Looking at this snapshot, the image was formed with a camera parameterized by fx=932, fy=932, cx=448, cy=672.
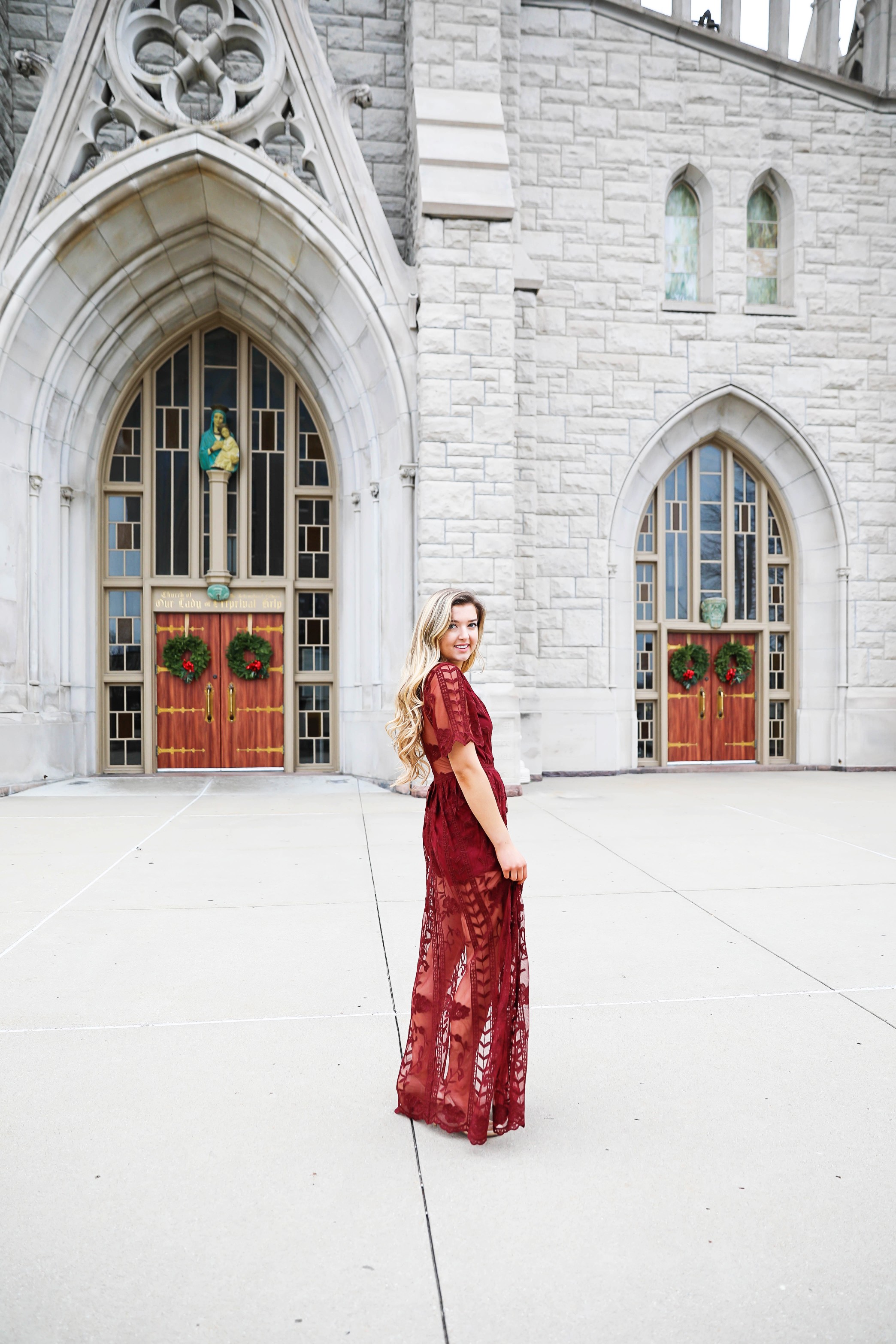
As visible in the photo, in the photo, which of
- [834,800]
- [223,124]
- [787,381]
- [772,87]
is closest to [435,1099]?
[834,800]

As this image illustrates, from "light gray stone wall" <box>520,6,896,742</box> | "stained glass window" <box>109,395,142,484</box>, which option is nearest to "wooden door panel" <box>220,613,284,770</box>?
→ "stained glass window" <box>109,395,142,484</box>

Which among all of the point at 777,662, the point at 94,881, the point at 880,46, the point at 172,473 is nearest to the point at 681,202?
the point at 880,46

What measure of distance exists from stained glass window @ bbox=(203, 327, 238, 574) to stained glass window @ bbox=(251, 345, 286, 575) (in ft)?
0.86

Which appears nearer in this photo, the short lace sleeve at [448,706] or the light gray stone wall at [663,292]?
the short lace sleeve at [448,706]

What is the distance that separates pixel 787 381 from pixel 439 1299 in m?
13.6

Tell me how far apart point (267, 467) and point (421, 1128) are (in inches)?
466

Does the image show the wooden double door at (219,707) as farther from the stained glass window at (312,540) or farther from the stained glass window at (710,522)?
the stained glass window at (710,522)

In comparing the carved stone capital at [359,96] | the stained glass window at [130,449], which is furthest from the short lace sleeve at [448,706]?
the stained glass window at [130,449]

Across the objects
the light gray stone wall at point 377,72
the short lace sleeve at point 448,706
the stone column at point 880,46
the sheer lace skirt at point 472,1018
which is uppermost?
the stone column at point 880,46

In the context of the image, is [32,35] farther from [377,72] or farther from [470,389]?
[470,389]

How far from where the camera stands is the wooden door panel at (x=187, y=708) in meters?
13.3

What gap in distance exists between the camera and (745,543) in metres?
14.0

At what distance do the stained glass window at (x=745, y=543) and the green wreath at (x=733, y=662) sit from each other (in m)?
0.46

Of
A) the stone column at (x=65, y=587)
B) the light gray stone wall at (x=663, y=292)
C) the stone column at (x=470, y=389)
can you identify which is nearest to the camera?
the stone column at (x=470, y=389)
